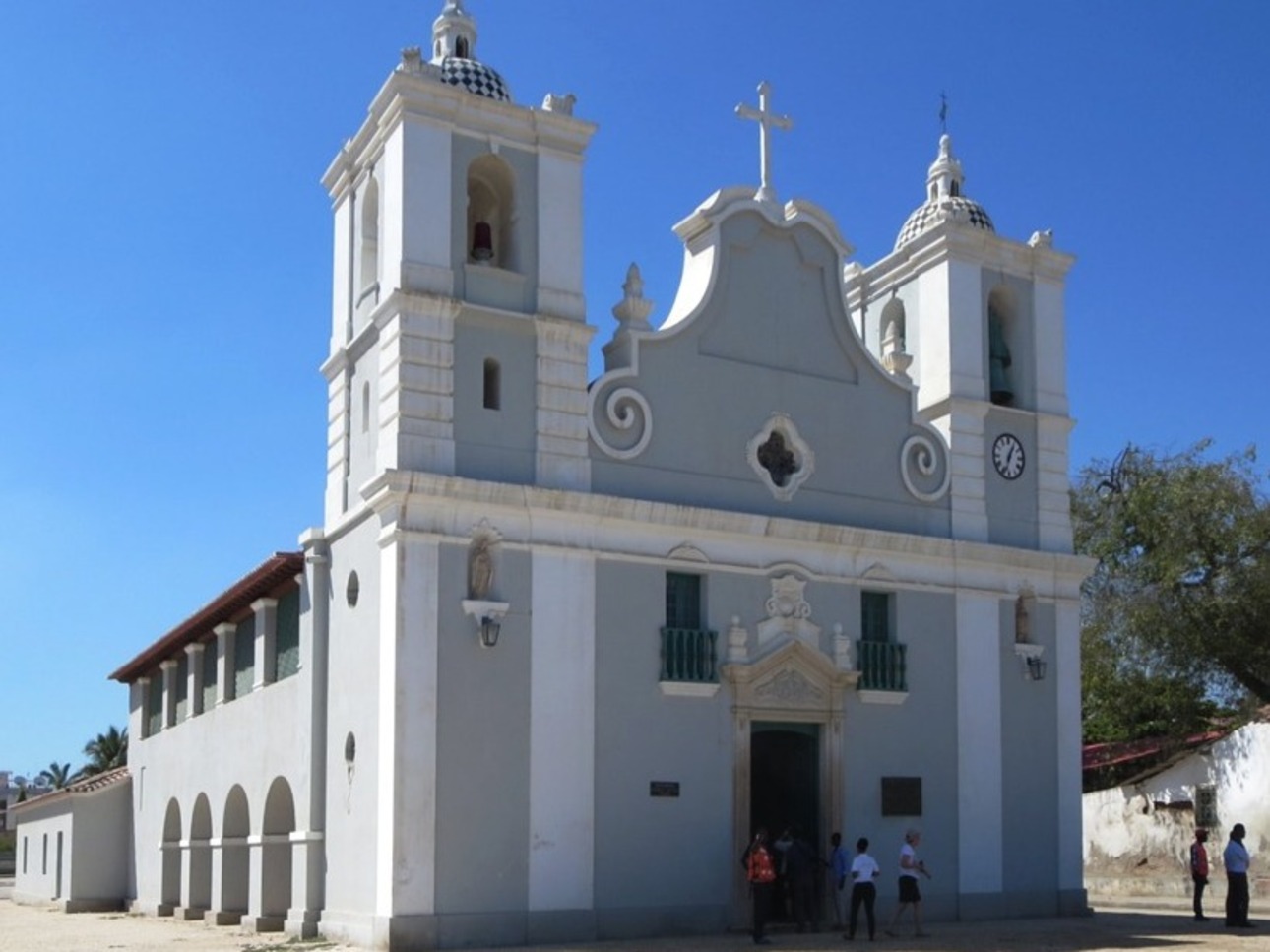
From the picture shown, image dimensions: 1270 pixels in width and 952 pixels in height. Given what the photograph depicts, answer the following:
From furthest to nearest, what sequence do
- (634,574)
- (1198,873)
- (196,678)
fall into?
(196,678) → (1198,873) → (634,574)

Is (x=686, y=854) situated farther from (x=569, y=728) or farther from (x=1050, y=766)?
(x=1050, y=766)

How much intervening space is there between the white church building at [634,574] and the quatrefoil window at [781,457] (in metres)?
0.07

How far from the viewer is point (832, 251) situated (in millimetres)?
25609

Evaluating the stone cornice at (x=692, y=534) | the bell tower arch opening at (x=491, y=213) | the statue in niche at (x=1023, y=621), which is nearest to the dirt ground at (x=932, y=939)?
the statue in niche at (x=1023, y=621)

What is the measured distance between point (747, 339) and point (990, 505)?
5213 mm

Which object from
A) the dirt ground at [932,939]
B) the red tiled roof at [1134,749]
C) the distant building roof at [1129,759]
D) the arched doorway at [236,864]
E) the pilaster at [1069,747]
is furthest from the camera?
the distant building roof at [1129,759]

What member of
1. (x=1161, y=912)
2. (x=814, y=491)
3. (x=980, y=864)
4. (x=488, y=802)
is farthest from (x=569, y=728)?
(x=1161, y=912)

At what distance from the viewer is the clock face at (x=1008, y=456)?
2689cm

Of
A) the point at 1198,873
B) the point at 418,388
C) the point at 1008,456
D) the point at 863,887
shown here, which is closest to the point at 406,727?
the point at 418,388

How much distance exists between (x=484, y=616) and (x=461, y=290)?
14.1 ft

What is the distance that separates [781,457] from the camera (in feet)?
80.4

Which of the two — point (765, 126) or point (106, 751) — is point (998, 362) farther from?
point (106, 751)

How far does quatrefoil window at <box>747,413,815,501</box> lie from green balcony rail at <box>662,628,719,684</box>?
2.56m

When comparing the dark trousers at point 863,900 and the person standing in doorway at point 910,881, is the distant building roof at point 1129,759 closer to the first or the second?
the person standing in doorway at point 910,881
